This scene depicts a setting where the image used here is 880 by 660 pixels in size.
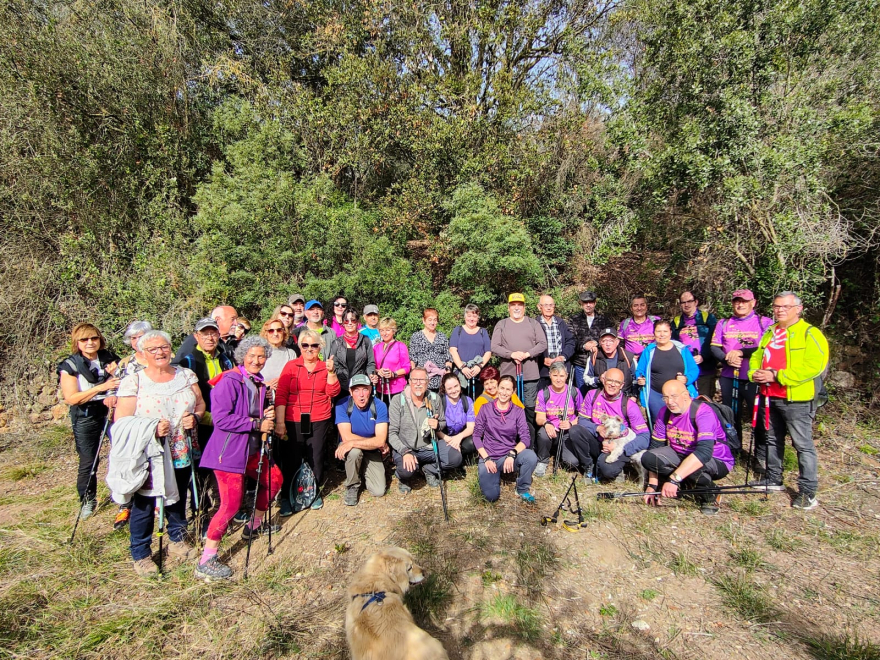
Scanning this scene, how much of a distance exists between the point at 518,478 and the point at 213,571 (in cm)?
306

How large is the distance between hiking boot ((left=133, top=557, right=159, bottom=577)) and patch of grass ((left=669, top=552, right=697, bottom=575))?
4279 millimetres

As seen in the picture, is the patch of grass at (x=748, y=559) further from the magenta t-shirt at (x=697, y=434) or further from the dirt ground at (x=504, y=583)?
the magenta t-shirt at (x=697, y=434)

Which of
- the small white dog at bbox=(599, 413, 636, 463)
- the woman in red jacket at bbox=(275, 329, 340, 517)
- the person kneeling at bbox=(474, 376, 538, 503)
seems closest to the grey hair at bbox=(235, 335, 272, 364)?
the woman in red jacket at bbox=(275, 329, 340, 517)

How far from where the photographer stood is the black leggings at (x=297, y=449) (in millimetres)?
4615

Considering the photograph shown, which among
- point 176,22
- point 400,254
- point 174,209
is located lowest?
point 400,254

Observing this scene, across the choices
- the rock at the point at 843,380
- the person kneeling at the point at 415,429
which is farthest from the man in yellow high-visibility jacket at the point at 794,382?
the rock at the point at 843,380

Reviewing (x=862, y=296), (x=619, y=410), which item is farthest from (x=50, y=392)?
(x=862, y=296)

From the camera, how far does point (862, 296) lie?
24.0ft

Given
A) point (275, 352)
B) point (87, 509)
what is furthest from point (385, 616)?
point (87, 509)

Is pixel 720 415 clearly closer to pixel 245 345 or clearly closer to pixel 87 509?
pixel 245 345

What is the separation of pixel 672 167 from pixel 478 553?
6.21 metres

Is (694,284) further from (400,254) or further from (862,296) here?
(400,254)

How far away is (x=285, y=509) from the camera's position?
462 centimetres

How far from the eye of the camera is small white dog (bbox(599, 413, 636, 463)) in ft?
16.3
